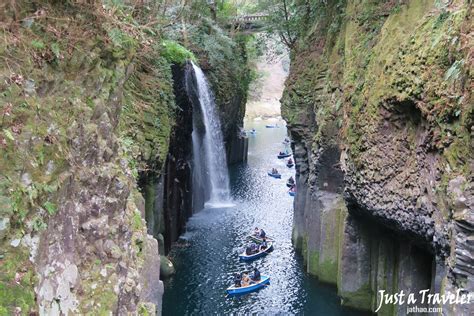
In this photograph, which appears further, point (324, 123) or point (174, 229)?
point (174, 229)

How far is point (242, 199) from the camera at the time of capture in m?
30.7

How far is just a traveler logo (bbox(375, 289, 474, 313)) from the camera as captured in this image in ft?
25.4

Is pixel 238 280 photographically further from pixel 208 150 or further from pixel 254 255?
pixel 208 150

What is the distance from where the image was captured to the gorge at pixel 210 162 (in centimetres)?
512

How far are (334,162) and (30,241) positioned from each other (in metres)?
13.8

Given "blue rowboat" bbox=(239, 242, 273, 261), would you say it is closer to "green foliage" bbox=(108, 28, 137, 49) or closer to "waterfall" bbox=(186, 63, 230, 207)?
"waterfall" bbox=(186, 63, 230, 207)

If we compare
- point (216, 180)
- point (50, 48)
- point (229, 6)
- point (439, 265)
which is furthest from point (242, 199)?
point (50, 48)

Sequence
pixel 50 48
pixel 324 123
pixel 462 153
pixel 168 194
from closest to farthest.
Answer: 1. pixel 50 48
2. pixel 462 153
3. pixel 324 123
4. pixel 168 194

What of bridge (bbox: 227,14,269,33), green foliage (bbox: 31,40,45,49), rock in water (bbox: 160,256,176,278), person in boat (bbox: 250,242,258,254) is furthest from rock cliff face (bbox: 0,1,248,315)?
bridge (bbox: 227,14,269,33)

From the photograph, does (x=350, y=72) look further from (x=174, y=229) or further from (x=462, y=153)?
(x=174, y=229)

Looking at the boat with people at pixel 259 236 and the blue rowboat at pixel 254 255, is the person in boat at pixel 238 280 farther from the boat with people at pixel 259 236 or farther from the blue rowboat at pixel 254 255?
the boat with people at pixel 259 236

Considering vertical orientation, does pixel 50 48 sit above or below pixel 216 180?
above

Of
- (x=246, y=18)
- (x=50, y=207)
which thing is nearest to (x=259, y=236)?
(x=246, y=18)

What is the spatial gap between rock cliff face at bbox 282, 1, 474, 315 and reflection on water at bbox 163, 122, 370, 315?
0.92 m
